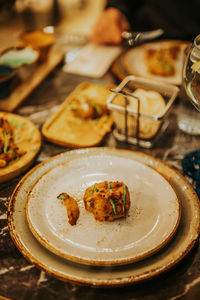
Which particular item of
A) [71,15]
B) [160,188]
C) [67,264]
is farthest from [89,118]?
[71,15]

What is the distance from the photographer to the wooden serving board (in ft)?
5.82

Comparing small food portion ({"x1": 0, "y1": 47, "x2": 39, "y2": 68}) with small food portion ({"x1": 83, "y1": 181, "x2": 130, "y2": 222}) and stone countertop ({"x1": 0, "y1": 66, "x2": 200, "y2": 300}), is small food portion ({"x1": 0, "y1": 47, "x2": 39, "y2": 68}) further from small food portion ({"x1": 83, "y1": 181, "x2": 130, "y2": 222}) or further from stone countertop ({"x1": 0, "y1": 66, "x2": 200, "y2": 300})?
small food portion ({"x1": 83, "y1": 181, "x2": 130, "y2": 222})

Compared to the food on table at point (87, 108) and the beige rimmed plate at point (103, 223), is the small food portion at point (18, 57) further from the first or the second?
the beige rimmed plate at point (103, 223)

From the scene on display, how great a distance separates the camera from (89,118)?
1643mm

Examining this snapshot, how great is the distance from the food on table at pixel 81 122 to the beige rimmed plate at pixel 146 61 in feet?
1.43

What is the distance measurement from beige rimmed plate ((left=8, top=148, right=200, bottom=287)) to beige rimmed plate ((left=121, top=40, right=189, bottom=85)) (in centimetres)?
98

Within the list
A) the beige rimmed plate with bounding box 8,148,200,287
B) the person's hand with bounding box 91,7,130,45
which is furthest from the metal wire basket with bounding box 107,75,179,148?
the person's hand with bounding box 91,7,130,45

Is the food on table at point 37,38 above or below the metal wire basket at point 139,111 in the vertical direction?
above

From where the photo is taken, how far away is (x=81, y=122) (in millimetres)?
1636

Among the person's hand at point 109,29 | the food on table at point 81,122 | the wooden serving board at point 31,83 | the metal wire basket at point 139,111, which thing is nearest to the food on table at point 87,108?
the food on table at point 81,122

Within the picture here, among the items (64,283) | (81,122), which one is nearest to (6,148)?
(81,122)

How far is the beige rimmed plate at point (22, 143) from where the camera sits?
4.28 feet

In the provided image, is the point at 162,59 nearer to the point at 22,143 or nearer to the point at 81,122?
the point at 81,122

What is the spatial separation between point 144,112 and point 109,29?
53.7 inches
